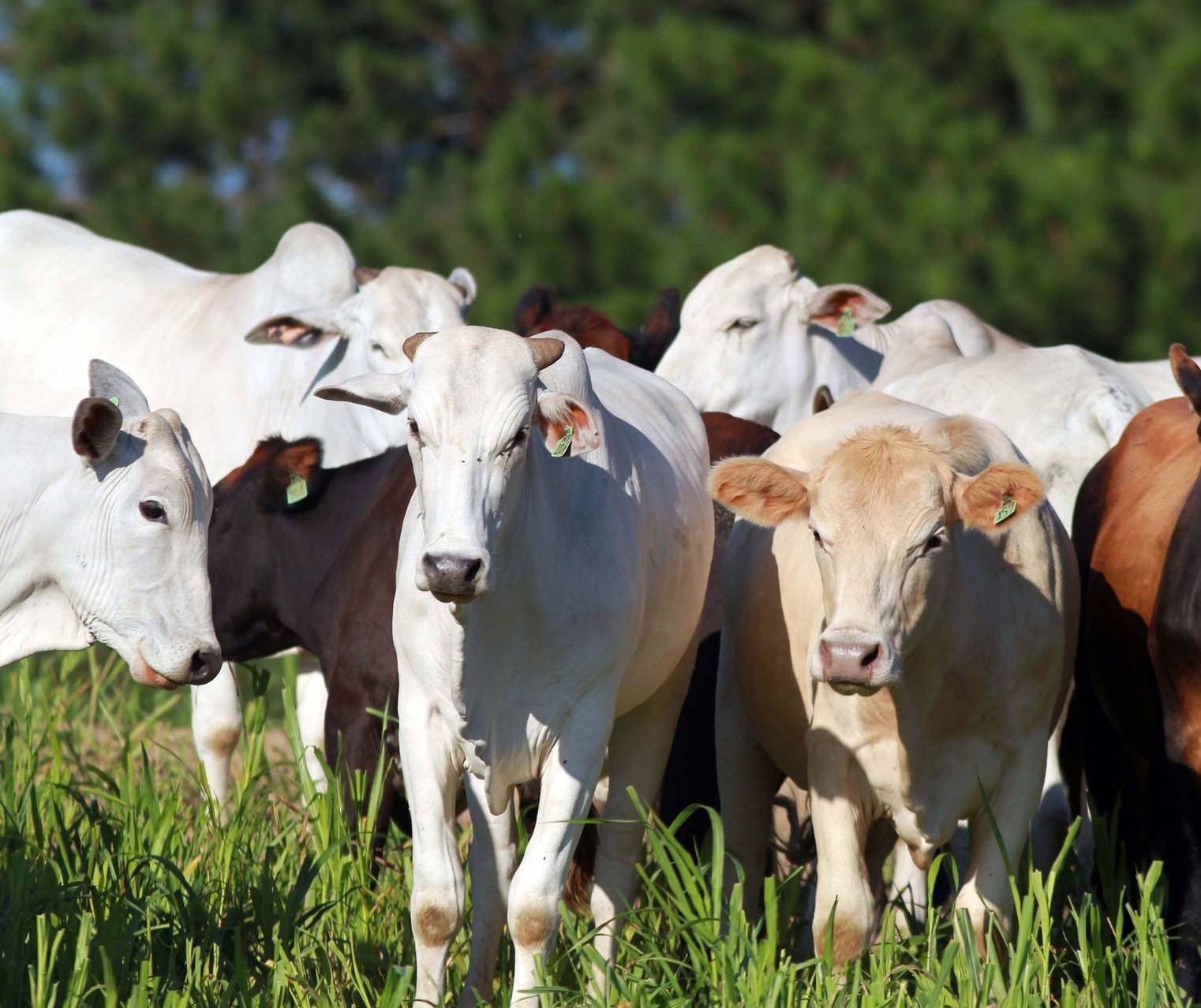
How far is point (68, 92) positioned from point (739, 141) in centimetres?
622

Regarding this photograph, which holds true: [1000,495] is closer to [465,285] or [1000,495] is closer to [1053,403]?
[1053,403]

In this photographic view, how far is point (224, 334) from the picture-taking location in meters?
7.38

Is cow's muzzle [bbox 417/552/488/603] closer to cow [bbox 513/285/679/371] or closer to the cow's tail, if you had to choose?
the cow's tail

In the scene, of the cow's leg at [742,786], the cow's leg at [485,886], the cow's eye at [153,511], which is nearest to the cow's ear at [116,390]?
the cow's eye at [153,511]

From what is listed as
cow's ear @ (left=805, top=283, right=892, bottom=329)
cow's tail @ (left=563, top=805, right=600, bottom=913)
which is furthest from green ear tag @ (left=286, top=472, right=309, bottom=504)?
cow's ear @ (left=805, top=283, right=892, bottom=329)

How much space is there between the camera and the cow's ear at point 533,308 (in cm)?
816

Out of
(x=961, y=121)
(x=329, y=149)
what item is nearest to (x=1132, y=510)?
(x=961, y=121)

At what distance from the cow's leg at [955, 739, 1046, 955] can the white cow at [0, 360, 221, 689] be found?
1.90 metres

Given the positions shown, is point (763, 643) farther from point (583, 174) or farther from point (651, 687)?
point (583, 174)

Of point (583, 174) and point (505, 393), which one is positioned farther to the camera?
point (583, 174)

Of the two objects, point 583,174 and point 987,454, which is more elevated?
point 987,454

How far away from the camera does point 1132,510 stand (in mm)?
5789

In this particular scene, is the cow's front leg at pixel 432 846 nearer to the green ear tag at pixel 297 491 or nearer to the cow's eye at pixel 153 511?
the cow's eye at pixel 153 511

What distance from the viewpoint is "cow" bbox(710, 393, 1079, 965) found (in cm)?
451
